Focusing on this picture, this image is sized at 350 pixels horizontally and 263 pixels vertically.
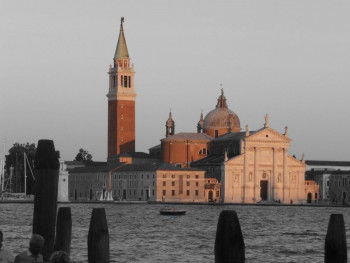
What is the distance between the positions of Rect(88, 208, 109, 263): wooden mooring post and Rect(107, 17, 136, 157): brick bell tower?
353 feet

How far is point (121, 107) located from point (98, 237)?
10875cm

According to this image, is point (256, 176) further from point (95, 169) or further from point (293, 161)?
point (95, 169)

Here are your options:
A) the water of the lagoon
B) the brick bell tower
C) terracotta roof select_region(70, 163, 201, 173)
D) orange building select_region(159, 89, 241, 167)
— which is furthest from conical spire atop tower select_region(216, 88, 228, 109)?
the water of the lagoon

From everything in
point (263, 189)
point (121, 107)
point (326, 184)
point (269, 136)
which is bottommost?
point (263, 189)

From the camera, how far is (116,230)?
2117 inches

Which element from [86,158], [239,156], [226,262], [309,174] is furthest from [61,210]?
[86,158]

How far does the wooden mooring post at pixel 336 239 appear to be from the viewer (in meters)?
18.1

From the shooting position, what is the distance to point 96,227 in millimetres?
18484

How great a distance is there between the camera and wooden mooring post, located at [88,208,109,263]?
18453mm

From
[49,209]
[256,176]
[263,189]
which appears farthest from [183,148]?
[49,209]

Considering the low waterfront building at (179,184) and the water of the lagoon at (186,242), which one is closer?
the water of the lagoon at (186,242)

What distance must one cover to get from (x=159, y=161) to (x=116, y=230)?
3021 inches

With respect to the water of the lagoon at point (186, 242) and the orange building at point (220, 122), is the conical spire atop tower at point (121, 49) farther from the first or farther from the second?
the water of the lagoon at point (186, 242)

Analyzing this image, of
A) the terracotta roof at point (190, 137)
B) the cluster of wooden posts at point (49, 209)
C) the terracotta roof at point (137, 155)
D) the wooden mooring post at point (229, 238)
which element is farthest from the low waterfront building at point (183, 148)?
the wooden mooring post at point (229, 238)
